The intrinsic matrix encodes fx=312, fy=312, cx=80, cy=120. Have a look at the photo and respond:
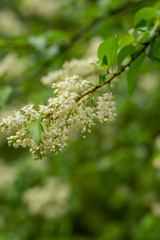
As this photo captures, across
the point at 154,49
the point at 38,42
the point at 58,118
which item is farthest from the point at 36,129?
the point at 38,42

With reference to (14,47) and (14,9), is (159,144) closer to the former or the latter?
(14,47)

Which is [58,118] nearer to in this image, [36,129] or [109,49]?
[36,129]

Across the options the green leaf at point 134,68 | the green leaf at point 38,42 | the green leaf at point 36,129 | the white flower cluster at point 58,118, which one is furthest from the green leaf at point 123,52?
the green leaf at point 38,42

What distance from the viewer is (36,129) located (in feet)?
3.58

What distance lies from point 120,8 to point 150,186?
2.27 metres

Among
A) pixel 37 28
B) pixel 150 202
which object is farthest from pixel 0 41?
pixel 37 28

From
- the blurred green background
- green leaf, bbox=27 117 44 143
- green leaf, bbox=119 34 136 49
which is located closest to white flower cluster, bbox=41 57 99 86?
green leaf, bbox=119 34 136 49

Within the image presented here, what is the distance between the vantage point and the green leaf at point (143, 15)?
4.78 ft

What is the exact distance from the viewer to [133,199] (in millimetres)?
3990

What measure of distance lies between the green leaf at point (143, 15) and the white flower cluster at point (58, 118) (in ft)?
1.58

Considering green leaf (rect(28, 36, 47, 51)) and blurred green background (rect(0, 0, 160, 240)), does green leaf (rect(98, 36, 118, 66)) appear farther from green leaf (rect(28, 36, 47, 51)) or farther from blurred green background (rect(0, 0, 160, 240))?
green leaf (rect(28, 36, 47, 51))

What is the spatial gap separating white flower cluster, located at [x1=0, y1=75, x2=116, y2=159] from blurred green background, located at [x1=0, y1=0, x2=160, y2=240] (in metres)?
0.86

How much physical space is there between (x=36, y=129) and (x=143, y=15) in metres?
0.79

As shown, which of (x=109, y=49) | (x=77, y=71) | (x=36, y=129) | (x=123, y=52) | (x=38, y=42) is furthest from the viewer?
(x=38, y=42)
